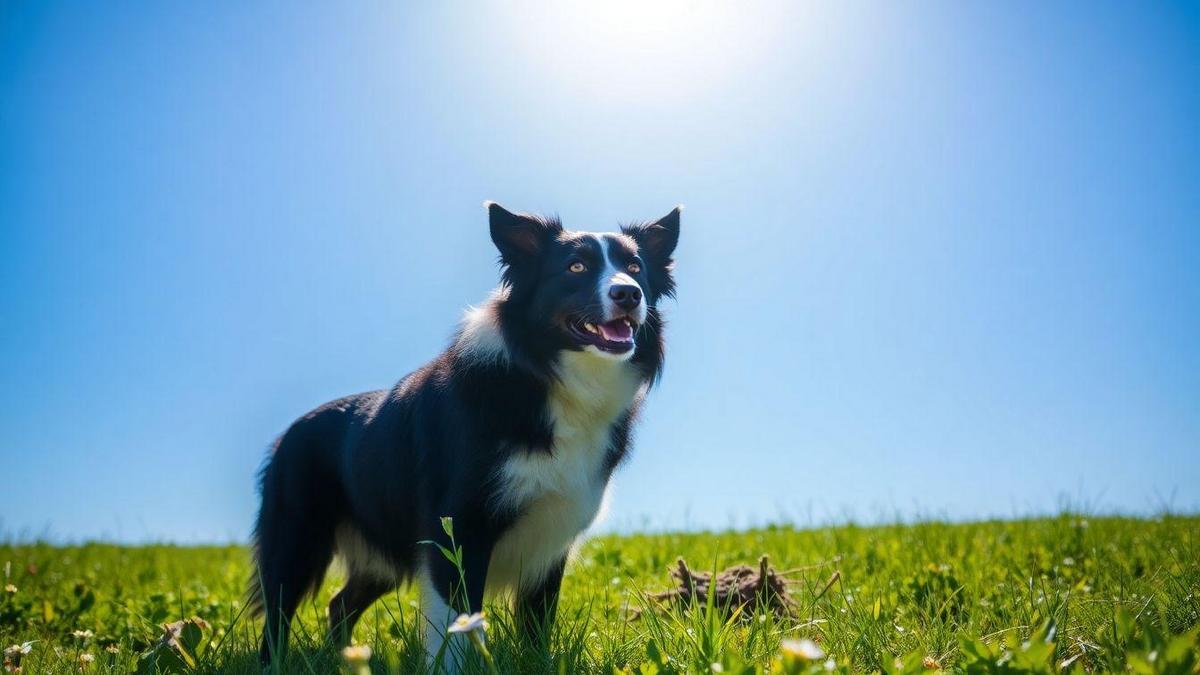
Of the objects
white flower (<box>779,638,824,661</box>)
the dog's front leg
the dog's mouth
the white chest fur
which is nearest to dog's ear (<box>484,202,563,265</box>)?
the dog's mouth

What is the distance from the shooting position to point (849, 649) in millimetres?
3164

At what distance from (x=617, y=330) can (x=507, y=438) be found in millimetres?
768

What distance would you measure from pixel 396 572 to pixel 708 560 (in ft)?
10.1

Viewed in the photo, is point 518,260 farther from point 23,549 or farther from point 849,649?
point 23,549

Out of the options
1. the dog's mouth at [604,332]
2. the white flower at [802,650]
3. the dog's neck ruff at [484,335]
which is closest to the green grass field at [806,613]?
the white flower at [802,650]

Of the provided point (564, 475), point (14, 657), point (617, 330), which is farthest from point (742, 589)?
point (14, 657)

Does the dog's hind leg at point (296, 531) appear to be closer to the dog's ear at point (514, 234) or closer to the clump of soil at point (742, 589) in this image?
the dog's ear at point (514, 234)

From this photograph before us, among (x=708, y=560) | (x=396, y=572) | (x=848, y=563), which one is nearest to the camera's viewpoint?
(x=396, y=572)

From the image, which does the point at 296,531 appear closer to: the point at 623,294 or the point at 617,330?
the point at 617,330

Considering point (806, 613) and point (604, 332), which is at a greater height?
point (604, 332)

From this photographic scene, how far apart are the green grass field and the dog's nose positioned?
128 cm

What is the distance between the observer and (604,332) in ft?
13.6

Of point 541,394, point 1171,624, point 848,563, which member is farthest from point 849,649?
point 848,563

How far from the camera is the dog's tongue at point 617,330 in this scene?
13.6ft
